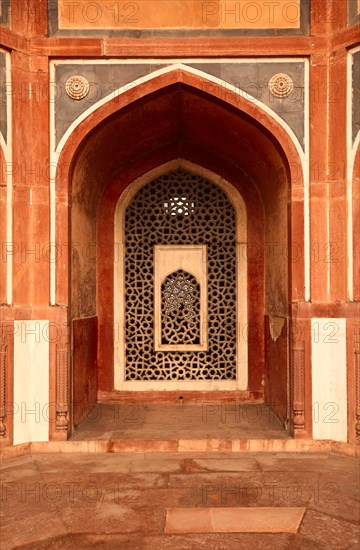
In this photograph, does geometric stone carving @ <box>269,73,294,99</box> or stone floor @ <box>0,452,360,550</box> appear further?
geometric stone carving @ <box>269,73,294,99</box>

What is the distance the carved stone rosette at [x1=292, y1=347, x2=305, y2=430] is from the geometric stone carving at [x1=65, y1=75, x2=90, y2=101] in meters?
2.94

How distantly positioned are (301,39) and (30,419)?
13.5 feet

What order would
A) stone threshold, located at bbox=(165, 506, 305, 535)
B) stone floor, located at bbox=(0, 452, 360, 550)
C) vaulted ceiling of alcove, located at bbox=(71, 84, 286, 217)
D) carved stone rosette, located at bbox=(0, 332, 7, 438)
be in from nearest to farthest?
stone floor, located at bbox=(0, 452, 360, 550), stone threshold, located at bbox=(165, 506, 305, 535), carved stone rosette, located at bbox=(0, 332, 7, 438), vaulted ceiling of alcove, located at bbox=(71, 84, 286, 217)

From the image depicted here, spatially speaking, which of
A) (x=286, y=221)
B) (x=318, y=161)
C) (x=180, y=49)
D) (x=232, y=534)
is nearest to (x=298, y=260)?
(x=286, y=221)

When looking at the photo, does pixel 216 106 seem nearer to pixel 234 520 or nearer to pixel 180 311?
pixel 180 311

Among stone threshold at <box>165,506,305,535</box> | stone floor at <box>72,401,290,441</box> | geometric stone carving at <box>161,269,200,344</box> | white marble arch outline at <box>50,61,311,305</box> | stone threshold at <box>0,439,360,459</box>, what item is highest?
white marble arch outline at <box>50,61,311,305</box>

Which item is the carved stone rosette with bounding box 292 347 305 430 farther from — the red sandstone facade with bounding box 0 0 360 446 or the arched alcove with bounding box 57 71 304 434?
the arched alcove with bounding box 57 71 304 434

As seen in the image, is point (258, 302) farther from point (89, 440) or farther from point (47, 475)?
point (47, 475)

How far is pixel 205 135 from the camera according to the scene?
5.88m

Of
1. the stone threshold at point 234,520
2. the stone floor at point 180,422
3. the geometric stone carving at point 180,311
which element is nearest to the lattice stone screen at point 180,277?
the geometric stone carving at point 180,311

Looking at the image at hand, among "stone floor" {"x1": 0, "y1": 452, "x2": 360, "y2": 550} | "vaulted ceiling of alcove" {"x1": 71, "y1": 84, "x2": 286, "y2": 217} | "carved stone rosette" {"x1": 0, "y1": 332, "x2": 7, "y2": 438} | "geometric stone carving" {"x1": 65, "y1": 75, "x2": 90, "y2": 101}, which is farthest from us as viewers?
"vaulted ceiling of alcove" {"x1": 71, "y1": 84, "x2": 286, "y2": 217}

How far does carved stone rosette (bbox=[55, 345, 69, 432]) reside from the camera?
192 inches

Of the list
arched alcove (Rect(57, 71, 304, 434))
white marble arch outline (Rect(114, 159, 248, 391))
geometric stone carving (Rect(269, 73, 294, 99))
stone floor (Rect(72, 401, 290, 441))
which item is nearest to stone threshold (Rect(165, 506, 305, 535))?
stone floor (Rect(72, 401, 290, 441))

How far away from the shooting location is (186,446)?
4.88 metres
